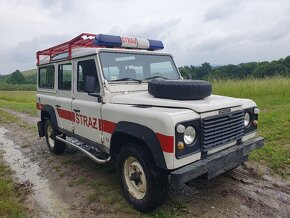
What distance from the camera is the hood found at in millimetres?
3617

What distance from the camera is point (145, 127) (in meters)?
3.59

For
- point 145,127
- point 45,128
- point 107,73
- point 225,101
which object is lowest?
point 45,128

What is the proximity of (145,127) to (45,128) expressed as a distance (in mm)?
4383

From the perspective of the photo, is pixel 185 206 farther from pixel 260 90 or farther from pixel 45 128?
pixel 260 90

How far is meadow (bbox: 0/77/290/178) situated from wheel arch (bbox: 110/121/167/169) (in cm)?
276

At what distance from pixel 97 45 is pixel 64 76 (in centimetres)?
122

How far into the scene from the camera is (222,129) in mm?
3830

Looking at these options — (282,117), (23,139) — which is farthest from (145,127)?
(23,139)

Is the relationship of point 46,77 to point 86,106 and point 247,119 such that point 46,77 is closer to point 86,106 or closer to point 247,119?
point 86,106

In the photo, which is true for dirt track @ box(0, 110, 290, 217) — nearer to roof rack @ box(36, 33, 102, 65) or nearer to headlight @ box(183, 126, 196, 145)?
headlight @ box(183, 126, 196, 145)

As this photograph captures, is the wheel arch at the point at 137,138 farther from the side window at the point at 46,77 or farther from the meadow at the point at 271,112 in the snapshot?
the side window at the point at 46,77

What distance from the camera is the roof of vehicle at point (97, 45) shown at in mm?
5031

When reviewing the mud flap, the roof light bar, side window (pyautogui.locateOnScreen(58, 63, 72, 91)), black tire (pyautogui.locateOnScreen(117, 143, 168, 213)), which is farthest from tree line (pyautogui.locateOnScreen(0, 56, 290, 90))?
black tire (pyautogui.locateOnScreen(117, 143, 168, 213))

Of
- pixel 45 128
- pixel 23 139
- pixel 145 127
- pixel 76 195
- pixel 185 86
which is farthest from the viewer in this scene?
pixel 23 139
